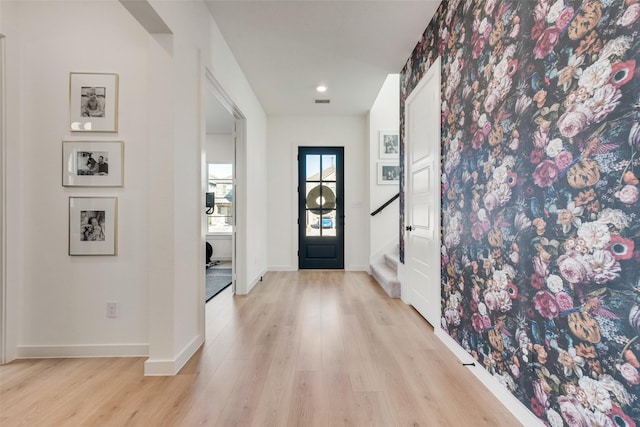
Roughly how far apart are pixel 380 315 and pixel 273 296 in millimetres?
1351

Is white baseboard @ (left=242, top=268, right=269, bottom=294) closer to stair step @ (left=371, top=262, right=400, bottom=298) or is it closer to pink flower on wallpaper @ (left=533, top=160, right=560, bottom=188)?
stair step @ (left=371, top=262, right=400, bottom=298)

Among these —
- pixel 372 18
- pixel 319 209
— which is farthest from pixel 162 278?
pixel 319 209

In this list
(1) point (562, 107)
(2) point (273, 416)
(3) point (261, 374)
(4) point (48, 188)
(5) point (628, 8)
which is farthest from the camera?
(4) point (48, 188)

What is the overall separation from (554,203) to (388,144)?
3.87 meters

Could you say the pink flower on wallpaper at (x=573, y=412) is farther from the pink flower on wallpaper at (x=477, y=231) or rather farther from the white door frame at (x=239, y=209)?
the white door frame at (x=239, y=209)

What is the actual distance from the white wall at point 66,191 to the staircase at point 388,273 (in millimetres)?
2569

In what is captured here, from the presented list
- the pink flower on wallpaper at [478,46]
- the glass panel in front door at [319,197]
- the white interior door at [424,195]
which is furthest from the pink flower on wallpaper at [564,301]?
the glass panel in front door at [319,197]

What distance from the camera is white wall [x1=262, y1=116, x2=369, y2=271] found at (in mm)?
5176

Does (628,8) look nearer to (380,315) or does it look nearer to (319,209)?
(380,315)

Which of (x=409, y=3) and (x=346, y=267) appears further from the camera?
(x=346, y=267)

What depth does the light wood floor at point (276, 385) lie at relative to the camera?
1.45 m

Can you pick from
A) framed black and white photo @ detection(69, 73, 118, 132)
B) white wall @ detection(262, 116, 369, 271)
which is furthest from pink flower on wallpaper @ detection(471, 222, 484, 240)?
white wall @ detection(262, 116, 369, 271)

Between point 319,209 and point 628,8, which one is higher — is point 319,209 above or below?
below

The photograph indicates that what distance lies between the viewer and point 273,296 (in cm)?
362
